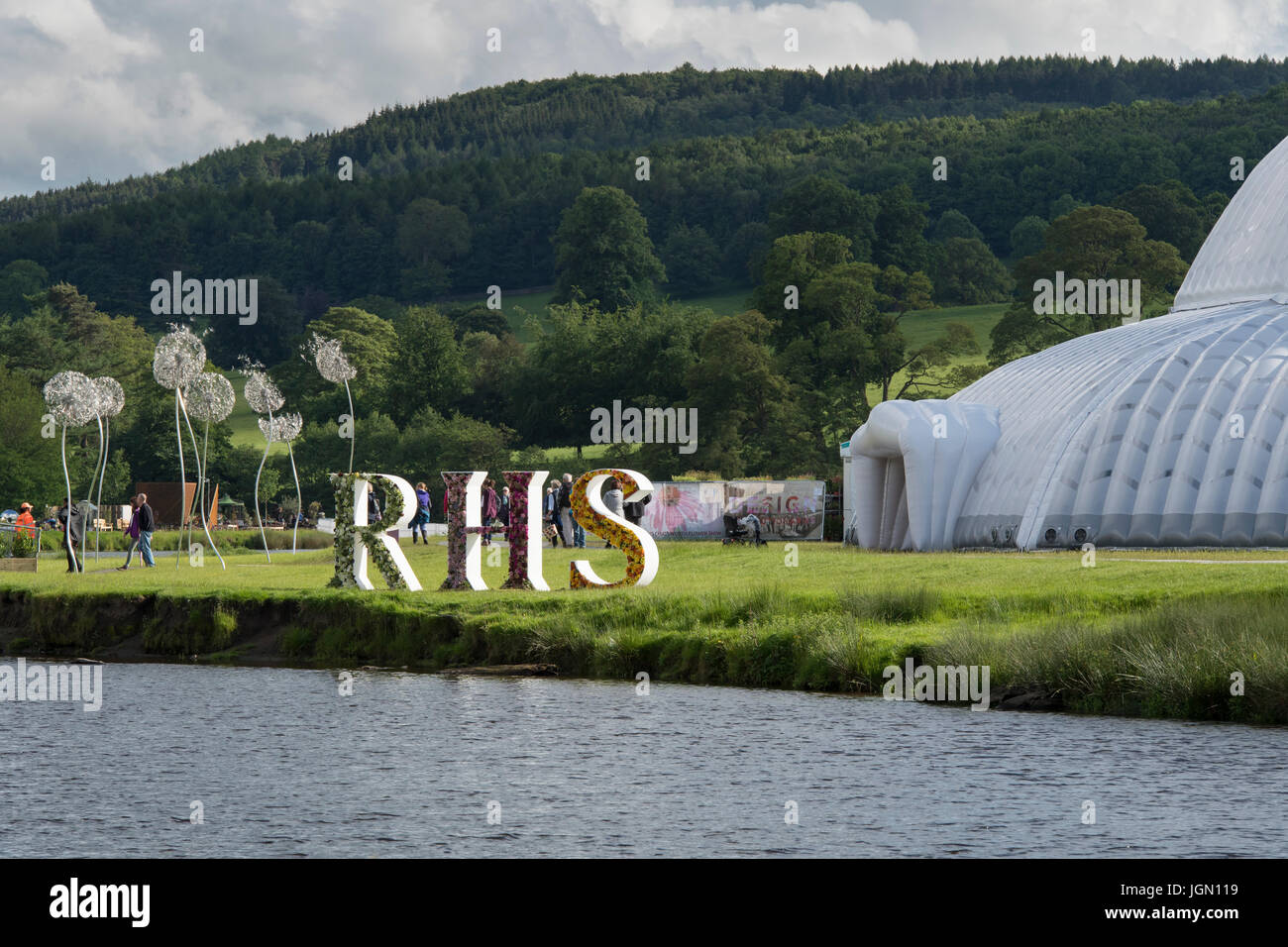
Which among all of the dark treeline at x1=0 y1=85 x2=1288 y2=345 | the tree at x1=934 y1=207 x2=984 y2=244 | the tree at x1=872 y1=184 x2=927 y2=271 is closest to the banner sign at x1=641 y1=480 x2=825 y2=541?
the tree at x1=872 y1=184 x2=927 y2=271

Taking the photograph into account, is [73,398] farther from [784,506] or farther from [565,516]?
[784,506]

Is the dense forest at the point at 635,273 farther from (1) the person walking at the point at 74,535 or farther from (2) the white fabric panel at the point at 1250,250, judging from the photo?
(1) the person walking at the point at 74,535

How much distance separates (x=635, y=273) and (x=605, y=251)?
12.3ft

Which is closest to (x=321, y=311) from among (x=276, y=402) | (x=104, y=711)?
(x=276, y=402)

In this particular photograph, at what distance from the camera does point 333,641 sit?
2984cm

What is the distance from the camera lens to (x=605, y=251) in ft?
485

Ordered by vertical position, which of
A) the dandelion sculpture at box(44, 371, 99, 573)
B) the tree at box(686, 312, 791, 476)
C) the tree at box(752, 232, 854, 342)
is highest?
the tree at box(752, 232, 854, 342)

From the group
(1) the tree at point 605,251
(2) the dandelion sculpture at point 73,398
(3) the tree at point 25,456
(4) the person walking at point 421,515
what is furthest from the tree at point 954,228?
(2) the dandelion sculpture at point 73,398

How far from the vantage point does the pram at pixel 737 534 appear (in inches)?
1989

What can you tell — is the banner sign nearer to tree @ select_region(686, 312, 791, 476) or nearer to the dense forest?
the dense forest

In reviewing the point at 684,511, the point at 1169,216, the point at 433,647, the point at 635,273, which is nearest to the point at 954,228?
the point at 1169,216

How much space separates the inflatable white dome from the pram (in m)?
3.01

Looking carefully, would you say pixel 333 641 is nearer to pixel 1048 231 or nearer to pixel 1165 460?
pixel 1165 460

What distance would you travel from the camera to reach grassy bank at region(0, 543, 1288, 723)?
22031 mm
